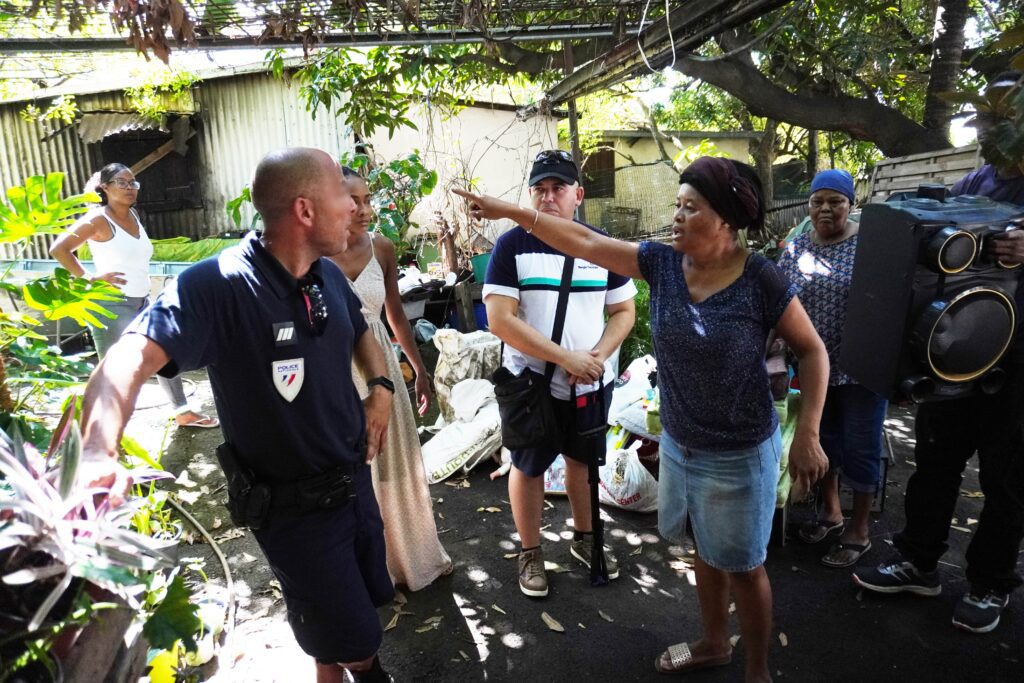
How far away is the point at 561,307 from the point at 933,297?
1.44 m

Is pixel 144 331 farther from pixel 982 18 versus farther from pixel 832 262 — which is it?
pixel 982 18

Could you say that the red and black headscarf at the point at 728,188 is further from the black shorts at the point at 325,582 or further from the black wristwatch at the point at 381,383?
the black shorts at the point at 325,582

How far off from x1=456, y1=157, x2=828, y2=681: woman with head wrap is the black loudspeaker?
0.36 m

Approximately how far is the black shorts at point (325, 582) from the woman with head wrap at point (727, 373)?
1.15m

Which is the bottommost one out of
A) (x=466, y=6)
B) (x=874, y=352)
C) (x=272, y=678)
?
(x=272, y=678)

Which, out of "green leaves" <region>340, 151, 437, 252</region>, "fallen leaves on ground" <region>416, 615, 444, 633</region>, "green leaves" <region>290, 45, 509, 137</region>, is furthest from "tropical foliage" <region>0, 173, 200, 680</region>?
"green leaves" <region>340, 151, 437, 252</region>

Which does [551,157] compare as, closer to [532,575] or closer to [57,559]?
[532,575]

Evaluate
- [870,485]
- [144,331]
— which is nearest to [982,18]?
[870,485]

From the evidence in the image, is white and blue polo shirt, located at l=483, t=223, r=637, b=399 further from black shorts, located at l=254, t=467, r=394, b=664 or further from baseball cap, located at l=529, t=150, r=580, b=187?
black shorts, located at l=254, t=467, r=394, b=664

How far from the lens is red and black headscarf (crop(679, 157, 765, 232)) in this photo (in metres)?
2.04

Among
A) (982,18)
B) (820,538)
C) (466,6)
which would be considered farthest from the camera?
(982,18)

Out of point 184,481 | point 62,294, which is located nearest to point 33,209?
point 62,294

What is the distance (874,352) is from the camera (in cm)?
235

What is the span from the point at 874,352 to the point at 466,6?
2.98 m
